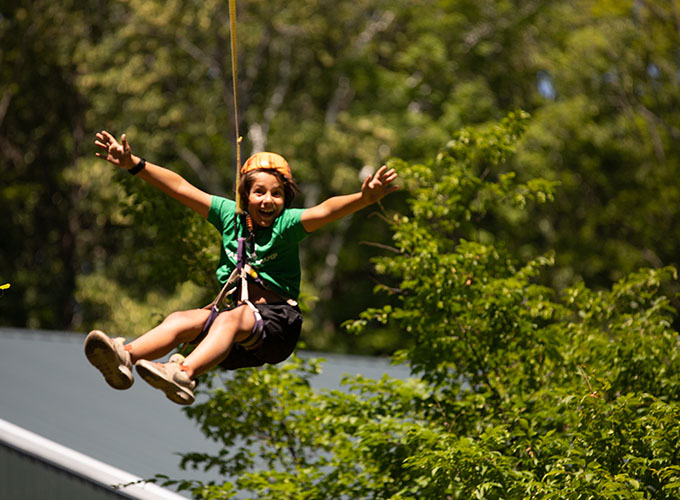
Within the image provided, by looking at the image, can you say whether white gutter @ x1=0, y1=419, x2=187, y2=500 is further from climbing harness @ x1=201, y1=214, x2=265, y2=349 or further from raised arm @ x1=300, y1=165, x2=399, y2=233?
raised arm @ x1=300, y1=165, x2=399, y2=233

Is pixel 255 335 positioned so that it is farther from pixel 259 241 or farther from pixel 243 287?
pixel 259 241

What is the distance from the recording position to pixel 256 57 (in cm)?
2598

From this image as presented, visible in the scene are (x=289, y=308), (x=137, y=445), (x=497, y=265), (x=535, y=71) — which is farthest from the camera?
(x=535, y=71)

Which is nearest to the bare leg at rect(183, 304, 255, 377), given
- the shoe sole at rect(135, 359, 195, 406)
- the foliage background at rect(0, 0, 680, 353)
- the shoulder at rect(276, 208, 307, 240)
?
the shoe sole at rect(135, 359, 195, 406)

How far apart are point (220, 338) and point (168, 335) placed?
0.22m

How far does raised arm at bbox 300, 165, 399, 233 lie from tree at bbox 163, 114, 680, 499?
6.65 ft

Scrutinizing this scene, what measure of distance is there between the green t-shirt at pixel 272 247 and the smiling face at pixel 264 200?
39 mm

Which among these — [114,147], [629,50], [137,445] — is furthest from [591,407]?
[629,50]

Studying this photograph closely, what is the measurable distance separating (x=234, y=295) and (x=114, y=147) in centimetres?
90

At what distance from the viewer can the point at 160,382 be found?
4426mm

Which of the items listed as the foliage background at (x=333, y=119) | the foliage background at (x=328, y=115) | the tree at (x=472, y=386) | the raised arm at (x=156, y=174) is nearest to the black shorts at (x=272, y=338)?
the raised arm at (x=156, y=174)

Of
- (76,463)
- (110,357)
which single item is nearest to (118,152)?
(110,357)

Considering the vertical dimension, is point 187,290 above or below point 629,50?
below

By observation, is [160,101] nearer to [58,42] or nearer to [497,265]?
[58,42]
